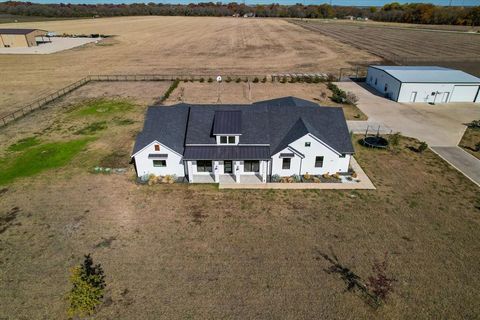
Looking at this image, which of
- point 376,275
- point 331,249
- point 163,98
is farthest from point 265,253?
point 163,98

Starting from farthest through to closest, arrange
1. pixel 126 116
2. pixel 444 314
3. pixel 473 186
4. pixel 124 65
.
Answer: pixel 124 65
pixel 126 116
pixel 473 186
pixel 444 314

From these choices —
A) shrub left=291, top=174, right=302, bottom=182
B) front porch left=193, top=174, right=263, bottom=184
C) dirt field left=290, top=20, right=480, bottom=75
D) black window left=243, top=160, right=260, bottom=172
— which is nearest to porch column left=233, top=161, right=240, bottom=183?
front porch left=193, top=174, right=263, bottom=184

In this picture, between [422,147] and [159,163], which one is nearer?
[159,163]

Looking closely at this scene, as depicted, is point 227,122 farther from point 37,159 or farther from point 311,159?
point 37,159

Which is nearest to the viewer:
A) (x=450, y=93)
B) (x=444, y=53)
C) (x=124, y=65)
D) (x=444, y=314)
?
(x=444, y=314)

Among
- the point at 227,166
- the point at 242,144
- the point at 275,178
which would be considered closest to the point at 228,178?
the point at 227,166

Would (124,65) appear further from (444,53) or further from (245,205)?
(444,53)

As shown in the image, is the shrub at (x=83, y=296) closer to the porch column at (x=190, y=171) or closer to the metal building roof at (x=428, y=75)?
the porch column at (x=190, y=171)

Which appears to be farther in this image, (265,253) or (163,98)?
(163,98)
